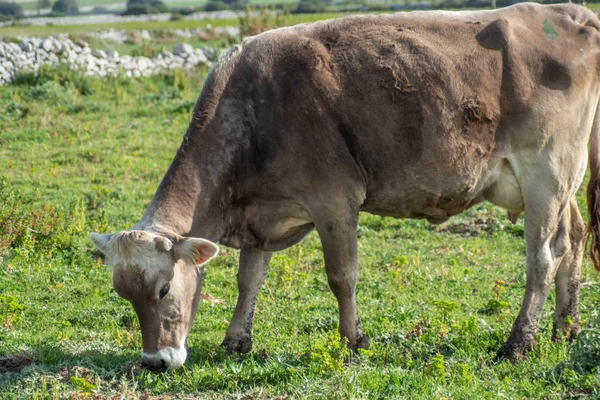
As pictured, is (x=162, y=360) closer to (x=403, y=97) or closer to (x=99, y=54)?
(x=403, y=97)

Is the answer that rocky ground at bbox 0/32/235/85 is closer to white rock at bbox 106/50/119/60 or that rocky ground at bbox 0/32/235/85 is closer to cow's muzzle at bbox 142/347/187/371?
white rock at bbox 106/50/119/60

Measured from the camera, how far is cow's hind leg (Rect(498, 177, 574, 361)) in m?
7.73

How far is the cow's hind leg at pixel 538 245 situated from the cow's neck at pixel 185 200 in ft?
9.18

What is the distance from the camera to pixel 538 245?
7891mm

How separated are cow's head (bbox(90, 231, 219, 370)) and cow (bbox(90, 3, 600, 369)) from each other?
0.17 ft

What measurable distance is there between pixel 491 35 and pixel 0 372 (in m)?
5.07

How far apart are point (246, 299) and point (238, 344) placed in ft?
1.46

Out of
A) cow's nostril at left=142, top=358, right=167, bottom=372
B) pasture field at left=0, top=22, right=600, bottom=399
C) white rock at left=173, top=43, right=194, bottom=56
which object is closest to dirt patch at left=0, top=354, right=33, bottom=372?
pasture field at left=0, top=22, right=600, bottom=399

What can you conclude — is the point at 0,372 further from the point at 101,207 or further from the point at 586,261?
the point at 586,261

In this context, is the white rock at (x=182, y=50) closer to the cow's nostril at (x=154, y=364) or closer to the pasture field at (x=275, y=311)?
the pasture field at (x=275, y=311)

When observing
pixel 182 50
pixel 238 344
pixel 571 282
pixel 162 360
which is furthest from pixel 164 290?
pixel 182 50

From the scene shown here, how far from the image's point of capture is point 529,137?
7.73m

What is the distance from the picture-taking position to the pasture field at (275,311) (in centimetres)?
667

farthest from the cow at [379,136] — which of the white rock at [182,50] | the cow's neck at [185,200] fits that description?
the white rock at [182,50]
